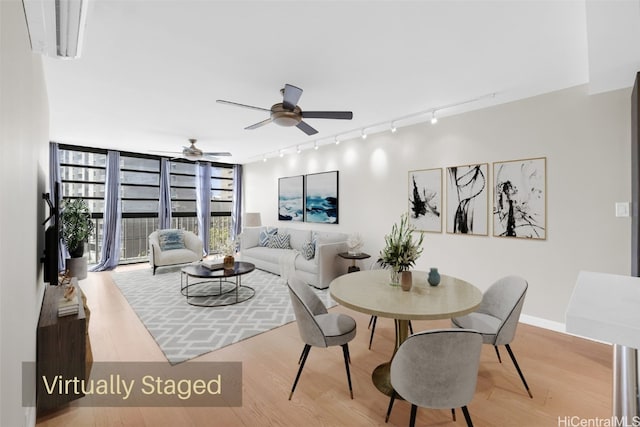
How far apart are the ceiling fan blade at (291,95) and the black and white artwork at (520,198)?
261cm

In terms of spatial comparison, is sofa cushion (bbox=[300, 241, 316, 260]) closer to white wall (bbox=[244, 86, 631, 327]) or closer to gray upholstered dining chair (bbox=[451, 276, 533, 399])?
white wall (bbox=[244, 86, 631, 327])

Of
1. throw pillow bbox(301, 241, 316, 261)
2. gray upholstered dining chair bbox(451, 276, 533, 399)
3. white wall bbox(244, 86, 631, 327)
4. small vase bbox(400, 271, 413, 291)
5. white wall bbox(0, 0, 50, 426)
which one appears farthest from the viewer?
throw pillow bbox(301, 241, 316, 261)

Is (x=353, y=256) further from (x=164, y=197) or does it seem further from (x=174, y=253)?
(x=164, y=197)

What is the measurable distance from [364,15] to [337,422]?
2.76 metres

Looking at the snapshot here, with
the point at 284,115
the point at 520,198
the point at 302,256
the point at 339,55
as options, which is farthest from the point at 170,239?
the point at 520,198

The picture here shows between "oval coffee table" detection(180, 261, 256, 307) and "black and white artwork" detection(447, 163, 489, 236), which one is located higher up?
"black and white artwork" detection(447, 163, 489, 236)

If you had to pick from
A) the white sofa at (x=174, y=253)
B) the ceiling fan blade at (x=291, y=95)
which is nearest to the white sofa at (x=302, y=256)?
the white sofa at (x=174, y=253)

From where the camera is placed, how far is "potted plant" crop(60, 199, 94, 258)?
5.18 metres

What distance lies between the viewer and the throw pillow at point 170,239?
19.3ft

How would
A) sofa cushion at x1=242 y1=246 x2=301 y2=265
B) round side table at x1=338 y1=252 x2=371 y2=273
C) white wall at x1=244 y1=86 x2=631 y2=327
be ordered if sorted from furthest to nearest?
1. sofa cushion at x1=242 y1=246 x2=301 y2=265
2. round side table at x1=338 y1=252 x2=371 y2=273
3. white wall at x1=244 y1=86 x2=631 y2=327

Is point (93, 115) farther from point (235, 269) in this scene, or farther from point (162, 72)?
point (235, 269)

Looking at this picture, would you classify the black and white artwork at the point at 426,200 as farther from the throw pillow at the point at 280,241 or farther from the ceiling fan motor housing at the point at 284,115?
the throw pillow at the point at 280,241

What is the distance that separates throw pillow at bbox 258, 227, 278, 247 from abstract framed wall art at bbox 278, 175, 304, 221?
0.52 m

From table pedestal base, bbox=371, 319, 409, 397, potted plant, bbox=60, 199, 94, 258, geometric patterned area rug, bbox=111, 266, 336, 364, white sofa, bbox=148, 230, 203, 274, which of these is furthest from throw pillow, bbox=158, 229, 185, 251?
table pedestal base, bbox=371, 319, 409, 397
